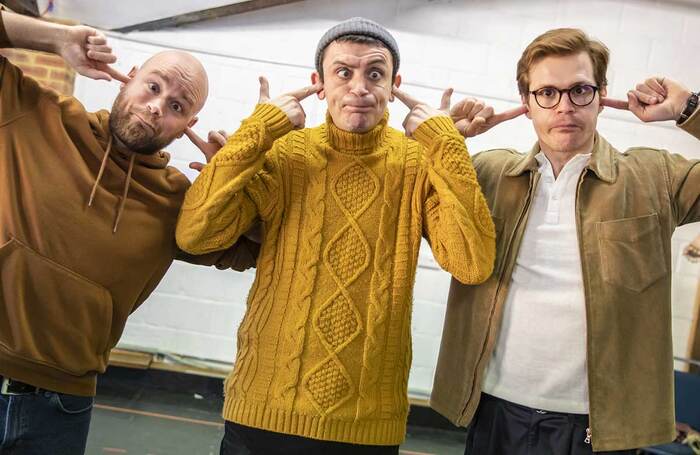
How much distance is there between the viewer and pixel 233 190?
137 cm

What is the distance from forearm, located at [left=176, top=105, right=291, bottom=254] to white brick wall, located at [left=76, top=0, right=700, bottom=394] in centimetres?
204

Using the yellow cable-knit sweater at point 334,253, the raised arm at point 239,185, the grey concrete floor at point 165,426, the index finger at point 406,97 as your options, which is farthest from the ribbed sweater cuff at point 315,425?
the grey concrete floor at point 165,426

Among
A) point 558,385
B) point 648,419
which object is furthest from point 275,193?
point 648,419

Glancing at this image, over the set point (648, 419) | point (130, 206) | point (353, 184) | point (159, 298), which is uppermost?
point (353, 184)

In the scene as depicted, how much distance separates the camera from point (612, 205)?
152cm

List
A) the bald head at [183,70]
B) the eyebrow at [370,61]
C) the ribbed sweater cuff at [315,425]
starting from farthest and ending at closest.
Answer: the bald head at [183,70], the eyebrow at [370,61], the ribbed sweater cuff at [315,425]

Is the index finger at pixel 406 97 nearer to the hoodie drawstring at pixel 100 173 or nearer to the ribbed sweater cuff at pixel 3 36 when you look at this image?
the hoodie drawstring at pixel 100 173

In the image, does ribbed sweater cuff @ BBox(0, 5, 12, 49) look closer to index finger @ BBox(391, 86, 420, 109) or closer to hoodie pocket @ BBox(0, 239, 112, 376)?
hoodie pocket @ BBox(0, 239, 112, 376)

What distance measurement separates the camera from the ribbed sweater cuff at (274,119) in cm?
143

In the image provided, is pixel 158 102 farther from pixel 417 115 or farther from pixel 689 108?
pixel 689 108

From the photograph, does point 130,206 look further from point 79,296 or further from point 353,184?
point 353,184

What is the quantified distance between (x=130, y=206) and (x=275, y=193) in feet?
Answer: 1.25

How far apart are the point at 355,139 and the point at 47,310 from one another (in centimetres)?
86

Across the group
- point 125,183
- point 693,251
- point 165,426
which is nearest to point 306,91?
point 125,183
